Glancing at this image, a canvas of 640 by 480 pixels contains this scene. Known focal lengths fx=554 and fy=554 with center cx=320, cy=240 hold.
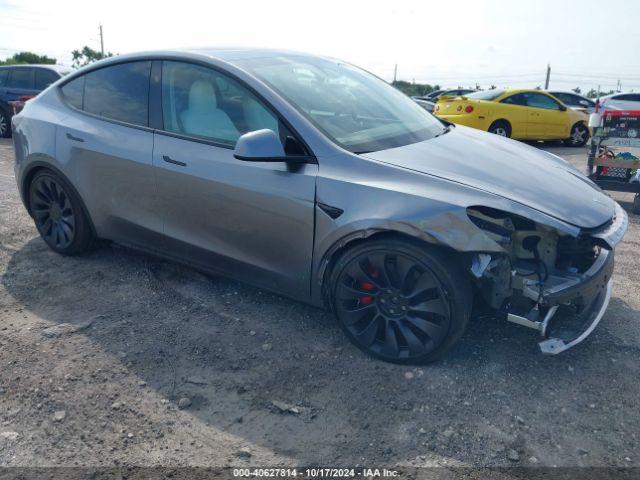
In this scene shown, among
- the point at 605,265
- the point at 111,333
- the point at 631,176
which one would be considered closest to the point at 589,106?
the point at 631,176

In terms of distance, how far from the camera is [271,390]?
2838mm

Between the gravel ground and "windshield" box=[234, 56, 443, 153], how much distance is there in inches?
46.6

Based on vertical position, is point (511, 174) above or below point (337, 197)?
above

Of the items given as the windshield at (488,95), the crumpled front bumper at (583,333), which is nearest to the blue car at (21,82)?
the windshield at (488,95)

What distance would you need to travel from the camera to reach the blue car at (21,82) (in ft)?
38.0

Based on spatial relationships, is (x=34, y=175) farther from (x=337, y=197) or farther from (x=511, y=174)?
(x=511, y=174)

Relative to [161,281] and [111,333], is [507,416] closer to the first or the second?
[111,333]

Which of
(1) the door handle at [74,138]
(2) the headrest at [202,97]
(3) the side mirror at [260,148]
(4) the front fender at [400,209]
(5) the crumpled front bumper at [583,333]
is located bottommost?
(5) the crumpled front bumper at [583,333]

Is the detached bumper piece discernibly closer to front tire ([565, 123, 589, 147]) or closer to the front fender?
the front fender

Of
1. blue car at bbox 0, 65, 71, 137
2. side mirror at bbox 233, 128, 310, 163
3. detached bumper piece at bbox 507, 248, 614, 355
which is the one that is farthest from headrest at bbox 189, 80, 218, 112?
blue car at bbox 0, 65, 71, 137

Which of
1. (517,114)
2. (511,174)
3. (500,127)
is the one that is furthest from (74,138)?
(517,114)

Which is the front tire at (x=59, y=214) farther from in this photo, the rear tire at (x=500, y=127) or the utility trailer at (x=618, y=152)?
the rear tire at (x=500, y=127)

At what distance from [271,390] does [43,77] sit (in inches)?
440

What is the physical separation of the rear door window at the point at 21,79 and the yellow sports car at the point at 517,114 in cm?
877
